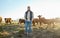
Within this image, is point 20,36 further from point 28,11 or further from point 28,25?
point 28,11

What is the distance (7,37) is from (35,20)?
843 cm

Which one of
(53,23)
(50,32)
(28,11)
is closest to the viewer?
(28,11)

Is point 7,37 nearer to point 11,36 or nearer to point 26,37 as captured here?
point 11,36

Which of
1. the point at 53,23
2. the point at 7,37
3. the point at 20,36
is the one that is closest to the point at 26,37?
the point at 20,36

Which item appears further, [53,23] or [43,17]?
[43,17]

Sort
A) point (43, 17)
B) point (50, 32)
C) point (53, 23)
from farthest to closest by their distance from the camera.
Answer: point (43, 17) → point (53, 23) → point (50, 32)

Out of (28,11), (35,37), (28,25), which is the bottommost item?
(35,37)

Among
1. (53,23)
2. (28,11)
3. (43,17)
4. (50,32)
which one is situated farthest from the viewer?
(43,17)

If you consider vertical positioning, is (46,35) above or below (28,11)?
below

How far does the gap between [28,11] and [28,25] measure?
4.05 feet

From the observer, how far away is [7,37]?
1603 centimetres

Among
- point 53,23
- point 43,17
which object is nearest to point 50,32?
point 53,23

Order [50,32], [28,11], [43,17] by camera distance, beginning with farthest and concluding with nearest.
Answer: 1. [43,17]
2. [50,32]
3. [28,11]

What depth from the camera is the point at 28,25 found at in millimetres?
15789
